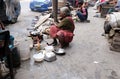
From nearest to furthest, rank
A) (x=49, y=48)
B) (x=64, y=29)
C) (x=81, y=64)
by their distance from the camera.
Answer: (x=81, y=64)
(x=49, y=48)
(x=64, y=29)

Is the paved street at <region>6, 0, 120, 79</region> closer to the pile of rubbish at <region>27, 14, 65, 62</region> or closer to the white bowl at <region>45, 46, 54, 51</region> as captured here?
the pile of rubbish at <region>27, 14, 65, 62</region>

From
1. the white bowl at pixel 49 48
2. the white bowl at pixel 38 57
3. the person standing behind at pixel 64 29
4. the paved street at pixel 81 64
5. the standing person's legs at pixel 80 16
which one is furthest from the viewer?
the standing person's legs at pixel 80 16

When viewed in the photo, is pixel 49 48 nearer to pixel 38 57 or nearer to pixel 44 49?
pixel 44 49

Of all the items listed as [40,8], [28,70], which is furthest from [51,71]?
[40,8]

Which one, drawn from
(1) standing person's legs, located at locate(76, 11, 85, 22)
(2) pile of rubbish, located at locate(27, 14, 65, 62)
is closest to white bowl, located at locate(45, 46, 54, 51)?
(2) pile of rubbish, located at locate(27, 14, 65, 62)

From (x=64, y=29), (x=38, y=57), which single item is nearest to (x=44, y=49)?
(x=38, y=57)

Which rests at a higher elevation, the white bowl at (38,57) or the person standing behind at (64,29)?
the person standing behind at (64,29)

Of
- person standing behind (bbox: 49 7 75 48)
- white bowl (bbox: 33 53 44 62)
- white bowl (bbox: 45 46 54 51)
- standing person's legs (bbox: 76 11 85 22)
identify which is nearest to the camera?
white bowl (bbox: 33 53 44 62)

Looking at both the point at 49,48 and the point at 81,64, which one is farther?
the point at 49,48

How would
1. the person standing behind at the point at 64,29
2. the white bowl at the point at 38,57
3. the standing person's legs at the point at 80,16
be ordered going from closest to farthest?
the white bowl at the point at 38,57, the person standing behind at the point at 64,29, the standing person's legs at the point at 80,16

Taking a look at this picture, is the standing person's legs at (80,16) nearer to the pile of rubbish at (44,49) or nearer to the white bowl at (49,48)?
the pile of rubbish at (44,49)

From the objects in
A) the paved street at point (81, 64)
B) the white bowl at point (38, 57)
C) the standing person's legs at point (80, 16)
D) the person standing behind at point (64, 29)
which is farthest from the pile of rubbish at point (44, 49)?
the standing person's legs at point (80, 16)

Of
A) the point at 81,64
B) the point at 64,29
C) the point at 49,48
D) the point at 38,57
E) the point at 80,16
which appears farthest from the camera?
the point at 80,16

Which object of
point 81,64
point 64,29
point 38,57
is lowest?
point 81,64
